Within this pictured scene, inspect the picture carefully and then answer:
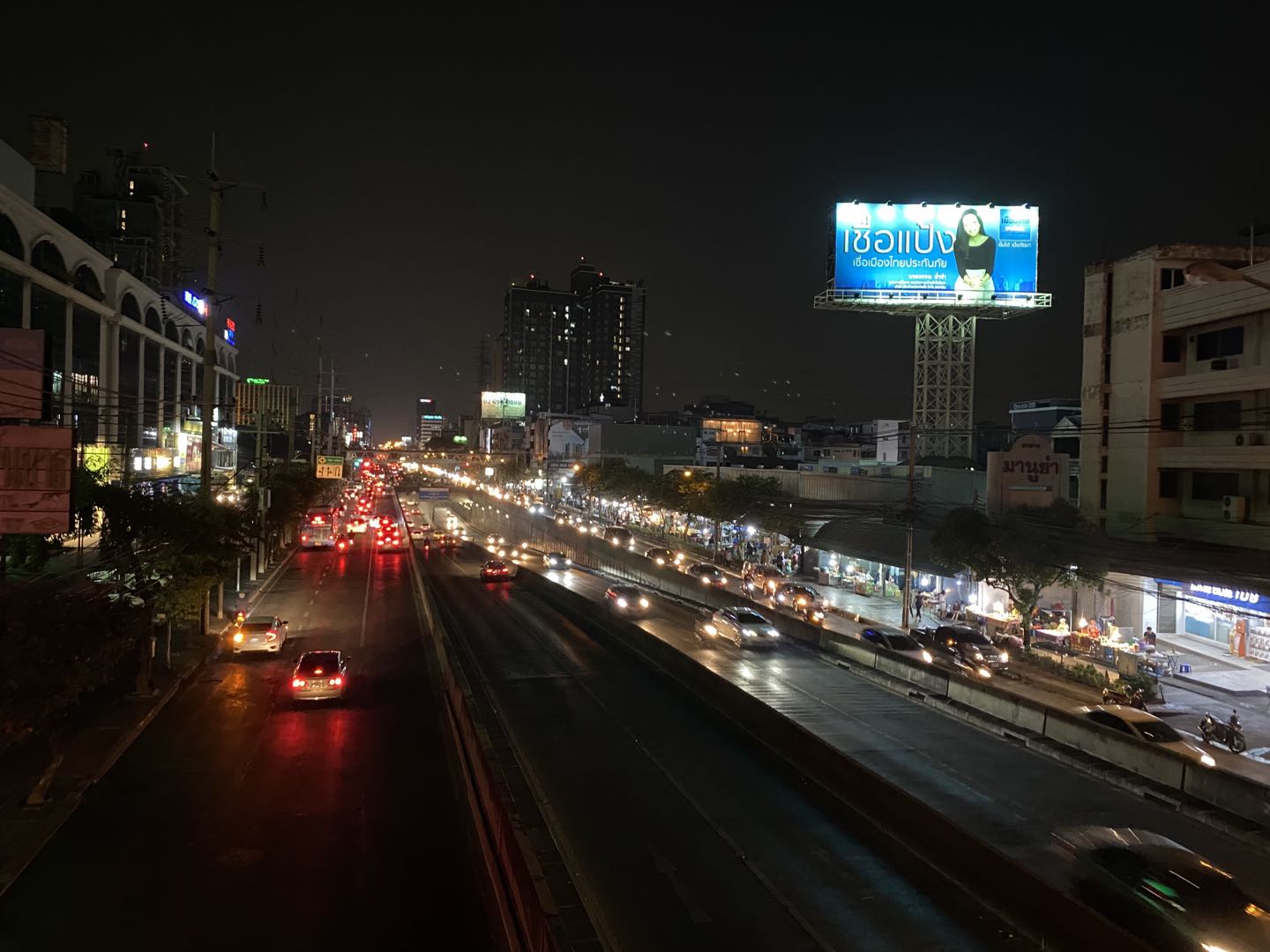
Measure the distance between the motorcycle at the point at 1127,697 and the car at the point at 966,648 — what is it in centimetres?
362

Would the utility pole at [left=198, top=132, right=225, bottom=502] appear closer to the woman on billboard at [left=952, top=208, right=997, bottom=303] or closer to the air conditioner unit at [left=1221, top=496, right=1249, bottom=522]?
the air conditioner unit at [left=1221, top=496, right=1249, bottom=522]

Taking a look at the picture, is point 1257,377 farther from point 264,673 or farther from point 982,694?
point 264,673

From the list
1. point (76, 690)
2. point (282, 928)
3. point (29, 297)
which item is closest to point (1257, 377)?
point (282, 928)

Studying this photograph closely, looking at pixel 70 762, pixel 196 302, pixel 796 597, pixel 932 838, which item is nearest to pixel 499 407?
pixel 196 302

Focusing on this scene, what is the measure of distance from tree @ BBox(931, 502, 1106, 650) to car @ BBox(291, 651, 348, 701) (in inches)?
828

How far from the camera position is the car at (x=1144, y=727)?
57.9ft

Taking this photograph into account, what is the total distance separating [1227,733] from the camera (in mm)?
19312

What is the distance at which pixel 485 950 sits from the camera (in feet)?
33.0

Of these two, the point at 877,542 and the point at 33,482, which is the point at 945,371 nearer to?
the point at 877,542

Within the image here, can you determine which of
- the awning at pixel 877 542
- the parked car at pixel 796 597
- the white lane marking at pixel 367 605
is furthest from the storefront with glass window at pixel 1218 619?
the white lane marking at pixel 367 605

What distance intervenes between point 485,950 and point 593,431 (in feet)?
324

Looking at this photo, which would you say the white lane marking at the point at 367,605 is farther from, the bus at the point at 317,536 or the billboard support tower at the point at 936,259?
the billboard support tower at the point at 936,259

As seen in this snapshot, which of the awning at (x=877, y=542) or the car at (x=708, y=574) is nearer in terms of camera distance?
the awning at (x=877, y=542)

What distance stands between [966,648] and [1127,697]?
18.7ft
